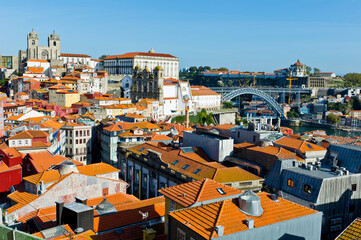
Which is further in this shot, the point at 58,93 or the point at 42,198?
the point at 58,93

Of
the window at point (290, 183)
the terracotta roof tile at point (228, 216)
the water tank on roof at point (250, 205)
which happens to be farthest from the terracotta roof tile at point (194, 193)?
the window at point (290, 183)

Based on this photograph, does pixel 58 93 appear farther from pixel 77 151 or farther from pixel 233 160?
pixel 233 160

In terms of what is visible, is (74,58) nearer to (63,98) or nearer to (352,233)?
(63,98)

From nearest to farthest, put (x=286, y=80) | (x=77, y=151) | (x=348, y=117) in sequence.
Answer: (x=77, y=151)
(x=348, y=117)
(x=286, y=80)

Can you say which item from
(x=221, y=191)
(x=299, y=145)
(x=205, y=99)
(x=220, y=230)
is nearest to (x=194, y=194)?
(x=221, y=191)

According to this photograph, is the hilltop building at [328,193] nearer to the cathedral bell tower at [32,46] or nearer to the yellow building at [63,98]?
the yellow building at [63,98]

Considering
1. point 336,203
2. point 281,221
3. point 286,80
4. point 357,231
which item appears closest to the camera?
point 357,231

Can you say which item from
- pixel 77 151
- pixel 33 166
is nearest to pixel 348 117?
pixel 77 151
